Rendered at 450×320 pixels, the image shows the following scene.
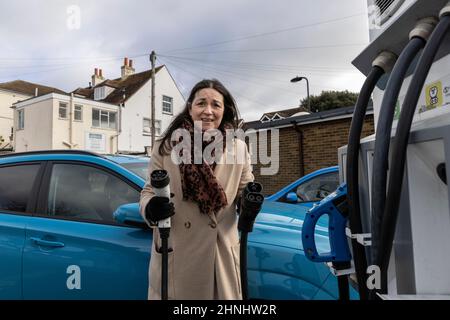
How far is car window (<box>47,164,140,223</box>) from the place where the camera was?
7.95ft

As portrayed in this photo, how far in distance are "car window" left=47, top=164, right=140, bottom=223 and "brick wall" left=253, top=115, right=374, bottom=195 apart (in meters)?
6.94

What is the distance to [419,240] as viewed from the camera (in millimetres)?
950

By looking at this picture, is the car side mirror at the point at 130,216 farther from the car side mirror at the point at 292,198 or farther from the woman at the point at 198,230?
the car side mirror at the point at 292,198

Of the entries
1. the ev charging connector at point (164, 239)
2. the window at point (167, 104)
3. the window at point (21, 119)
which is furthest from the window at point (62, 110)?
the ev charging connector at point (164, 239)

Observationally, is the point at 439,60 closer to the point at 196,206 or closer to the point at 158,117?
the point at 196,206

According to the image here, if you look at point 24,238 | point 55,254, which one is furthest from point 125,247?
point 24,238

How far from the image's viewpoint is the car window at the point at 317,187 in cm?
473

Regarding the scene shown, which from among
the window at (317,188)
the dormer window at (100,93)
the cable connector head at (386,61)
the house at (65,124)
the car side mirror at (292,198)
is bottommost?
the car side mirror at (292,198)

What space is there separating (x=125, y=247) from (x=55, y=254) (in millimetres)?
516

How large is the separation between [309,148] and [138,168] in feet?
23.6

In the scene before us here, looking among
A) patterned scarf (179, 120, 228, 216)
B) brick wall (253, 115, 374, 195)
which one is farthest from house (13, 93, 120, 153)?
patterned scarf (179, 120, 228, 216)

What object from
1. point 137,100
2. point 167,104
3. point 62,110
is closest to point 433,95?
point 62,110

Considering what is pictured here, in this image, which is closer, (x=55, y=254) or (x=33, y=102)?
(x=55, y=254)

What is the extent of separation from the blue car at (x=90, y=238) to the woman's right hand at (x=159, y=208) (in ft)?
1.51
